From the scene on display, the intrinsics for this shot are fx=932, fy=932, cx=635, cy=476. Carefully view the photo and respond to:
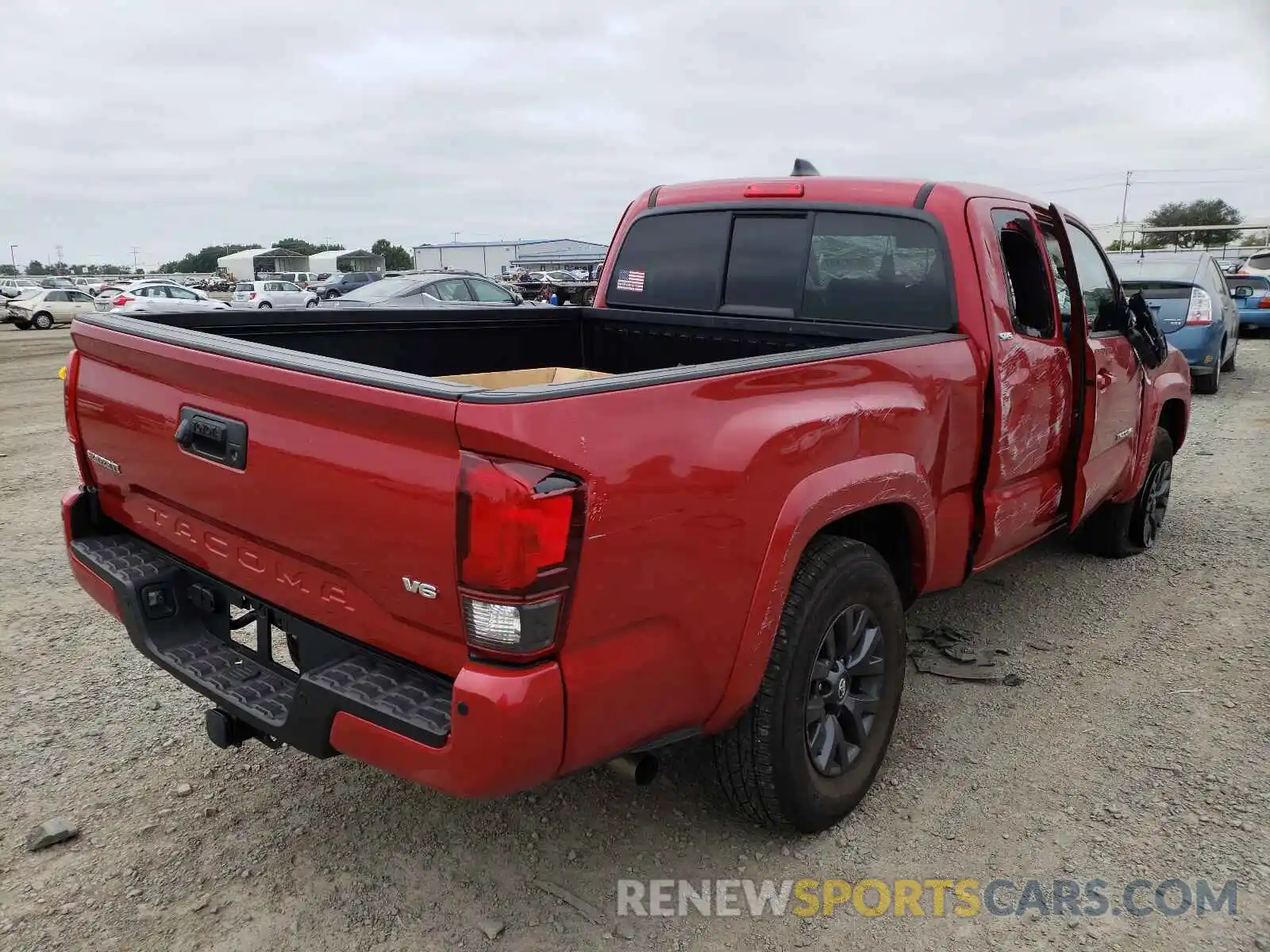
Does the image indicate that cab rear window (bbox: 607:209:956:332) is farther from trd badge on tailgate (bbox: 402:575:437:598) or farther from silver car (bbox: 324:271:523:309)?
silver car (bbox: 324:271:523:309)

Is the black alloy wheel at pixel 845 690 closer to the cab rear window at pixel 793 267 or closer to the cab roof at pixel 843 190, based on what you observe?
the cab rear window at pixel 793 267

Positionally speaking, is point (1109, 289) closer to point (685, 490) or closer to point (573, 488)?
point (685, 490)

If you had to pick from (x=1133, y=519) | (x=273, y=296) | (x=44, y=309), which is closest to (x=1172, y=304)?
(x=1133, y=519)

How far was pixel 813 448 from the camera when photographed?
8.18 feet

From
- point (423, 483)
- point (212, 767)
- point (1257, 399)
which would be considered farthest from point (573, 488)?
point (1257, 399)

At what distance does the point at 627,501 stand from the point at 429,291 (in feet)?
46.0

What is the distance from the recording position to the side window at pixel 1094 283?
4223 millimetres

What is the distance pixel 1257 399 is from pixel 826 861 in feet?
36.1

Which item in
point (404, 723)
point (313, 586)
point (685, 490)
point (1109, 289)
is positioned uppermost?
point (1109, 289)

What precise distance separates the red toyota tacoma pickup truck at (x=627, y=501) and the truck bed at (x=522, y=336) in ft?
0.07

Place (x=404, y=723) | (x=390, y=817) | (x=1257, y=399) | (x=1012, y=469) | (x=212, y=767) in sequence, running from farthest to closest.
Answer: (x=1257, y=399), (x=1012, y=469), (x=212, y=767), (x=390, y=817), (x=404, y=723)

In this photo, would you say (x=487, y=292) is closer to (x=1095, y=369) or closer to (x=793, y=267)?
(x=793, y=267)

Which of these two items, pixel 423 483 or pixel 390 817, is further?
pixel 390 817

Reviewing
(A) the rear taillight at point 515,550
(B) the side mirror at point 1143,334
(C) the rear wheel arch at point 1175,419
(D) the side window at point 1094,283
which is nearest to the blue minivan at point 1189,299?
(C) the rear wheel arch at point 1175,419
